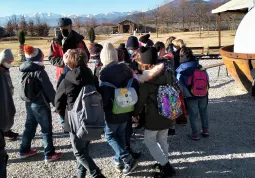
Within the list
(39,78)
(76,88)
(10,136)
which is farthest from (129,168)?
(10,136)

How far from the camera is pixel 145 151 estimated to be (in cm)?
462

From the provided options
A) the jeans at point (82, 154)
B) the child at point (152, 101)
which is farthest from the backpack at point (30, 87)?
the child at point (152, 101)

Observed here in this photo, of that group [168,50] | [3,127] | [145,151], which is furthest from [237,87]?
[3,127]

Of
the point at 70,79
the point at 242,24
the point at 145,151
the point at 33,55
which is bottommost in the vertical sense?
the point at 145,151

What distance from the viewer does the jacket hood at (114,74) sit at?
362 cm

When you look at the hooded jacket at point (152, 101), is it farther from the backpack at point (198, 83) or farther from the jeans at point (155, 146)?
the backpack at point (198, 83)

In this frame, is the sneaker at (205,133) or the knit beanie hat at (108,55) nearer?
the knit beanie hat at (108,55)

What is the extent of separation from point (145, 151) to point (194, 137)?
0.98 meters

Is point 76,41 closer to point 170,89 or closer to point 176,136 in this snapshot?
point 170,89

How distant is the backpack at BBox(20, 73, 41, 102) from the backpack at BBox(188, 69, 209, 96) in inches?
96.4

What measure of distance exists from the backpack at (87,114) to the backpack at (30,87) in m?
1.04

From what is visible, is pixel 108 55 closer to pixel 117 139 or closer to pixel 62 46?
pixel 117 139

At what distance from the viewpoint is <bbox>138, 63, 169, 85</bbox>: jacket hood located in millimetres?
3527

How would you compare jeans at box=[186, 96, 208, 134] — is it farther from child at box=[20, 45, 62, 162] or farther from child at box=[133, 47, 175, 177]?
child at box=[20, 45, 62, 162]
